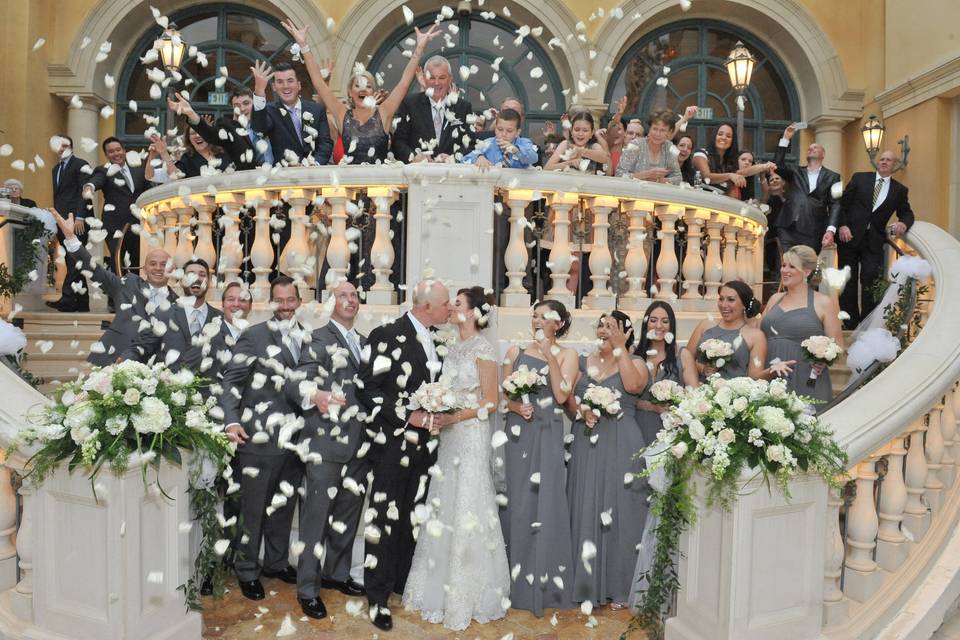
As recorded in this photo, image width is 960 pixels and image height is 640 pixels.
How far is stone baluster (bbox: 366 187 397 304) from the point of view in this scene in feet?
17.5

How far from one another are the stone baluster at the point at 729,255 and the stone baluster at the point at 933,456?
8.07ft

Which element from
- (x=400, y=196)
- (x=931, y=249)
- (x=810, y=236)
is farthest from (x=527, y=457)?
(x=810, y=236)

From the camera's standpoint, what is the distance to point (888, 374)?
399 cm

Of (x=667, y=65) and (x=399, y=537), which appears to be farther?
(x=667, y=65)

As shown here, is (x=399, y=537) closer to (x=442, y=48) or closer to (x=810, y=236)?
(x=810, y=236)

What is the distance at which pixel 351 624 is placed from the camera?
434 centimetres

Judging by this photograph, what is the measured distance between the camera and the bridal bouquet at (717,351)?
4871mm

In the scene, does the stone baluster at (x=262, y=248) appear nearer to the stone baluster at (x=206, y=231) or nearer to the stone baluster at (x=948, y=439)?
the stone baluster at (x=206, y=231)

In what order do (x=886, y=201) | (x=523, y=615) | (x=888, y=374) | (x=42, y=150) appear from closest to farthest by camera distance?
(x=888, y=374), (x=523, y=615), (x=886, y=201), (x=42, y=150)

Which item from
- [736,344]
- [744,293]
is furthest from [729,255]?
[736,344]

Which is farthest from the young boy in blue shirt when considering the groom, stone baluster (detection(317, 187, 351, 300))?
the groom

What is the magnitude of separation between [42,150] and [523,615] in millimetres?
11702

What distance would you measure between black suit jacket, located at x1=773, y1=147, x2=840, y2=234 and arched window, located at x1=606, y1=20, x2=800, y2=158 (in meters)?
5.57

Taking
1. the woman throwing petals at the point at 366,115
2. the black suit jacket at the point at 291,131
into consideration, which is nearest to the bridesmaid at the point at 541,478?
the woman throwing petals at the point at 366,115
